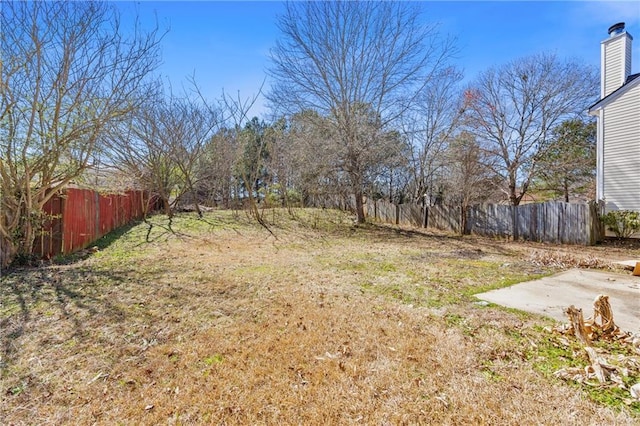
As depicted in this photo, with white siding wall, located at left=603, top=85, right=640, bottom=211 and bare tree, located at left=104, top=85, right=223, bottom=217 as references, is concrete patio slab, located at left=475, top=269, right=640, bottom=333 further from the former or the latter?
bare tree, located at left=104, top=85, right=223, bottom=217

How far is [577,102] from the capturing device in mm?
12367

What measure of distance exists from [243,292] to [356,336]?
5.69 feet

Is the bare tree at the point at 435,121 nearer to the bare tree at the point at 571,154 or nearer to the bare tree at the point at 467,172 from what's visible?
the bare tree at the point at 467,172

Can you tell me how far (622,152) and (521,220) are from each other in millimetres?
3097

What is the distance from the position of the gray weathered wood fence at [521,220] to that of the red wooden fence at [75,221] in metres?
10.3

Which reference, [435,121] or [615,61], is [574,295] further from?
[435,121]

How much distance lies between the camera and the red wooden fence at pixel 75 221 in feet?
18.6

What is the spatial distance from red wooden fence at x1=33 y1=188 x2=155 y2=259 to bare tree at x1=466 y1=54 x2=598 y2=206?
1364 centimetres

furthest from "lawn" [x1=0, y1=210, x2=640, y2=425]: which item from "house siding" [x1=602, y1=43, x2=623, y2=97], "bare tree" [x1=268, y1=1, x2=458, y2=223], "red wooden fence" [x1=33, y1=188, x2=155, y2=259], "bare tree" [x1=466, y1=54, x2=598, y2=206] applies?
"bare tree" [x1=466, y1=54, x2=598, y2=206]

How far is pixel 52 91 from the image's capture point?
4922 mm

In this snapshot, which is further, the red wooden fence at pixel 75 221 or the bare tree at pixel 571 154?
the bare tree at pixel 571 154

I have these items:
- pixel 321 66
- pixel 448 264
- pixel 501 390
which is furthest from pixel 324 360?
pixel 321 66

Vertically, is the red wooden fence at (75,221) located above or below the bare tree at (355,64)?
below

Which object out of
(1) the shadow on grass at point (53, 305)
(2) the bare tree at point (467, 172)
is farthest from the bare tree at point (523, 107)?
(1) the shadow on grass at point (53, 305)
